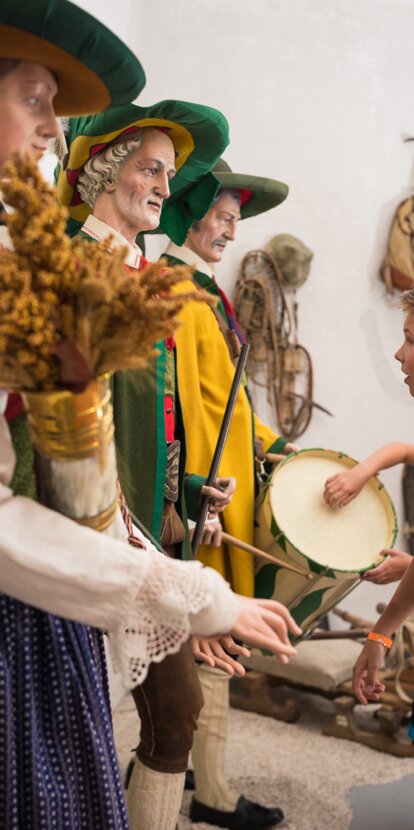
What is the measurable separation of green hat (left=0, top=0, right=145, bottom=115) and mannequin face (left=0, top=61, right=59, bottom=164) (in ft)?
0.07

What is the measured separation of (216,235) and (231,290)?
170 cm

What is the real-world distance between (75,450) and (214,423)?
5.29 feet

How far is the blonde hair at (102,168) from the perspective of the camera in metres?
2.07

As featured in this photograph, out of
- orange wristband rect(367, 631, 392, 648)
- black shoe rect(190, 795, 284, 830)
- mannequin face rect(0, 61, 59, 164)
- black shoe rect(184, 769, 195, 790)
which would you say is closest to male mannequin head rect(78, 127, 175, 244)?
mannequin face rect(0, 61, 59, 164)

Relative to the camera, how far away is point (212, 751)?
276 centimetres

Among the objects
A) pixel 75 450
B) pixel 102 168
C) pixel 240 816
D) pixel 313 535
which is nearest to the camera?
pixel 75 450

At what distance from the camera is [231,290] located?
15.1 ft

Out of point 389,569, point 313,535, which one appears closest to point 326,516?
point 313,535

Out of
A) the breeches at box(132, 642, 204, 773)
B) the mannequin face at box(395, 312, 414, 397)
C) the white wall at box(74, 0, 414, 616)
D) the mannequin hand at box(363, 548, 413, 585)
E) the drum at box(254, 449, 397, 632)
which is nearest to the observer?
the breeches at box(132, 642, 204, 773)

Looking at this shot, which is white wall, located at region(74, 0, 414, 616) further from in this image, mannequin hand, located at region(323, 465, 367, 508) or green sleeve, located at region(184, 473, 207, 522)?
green sleeve, located at region(184, 473, 207, 522)

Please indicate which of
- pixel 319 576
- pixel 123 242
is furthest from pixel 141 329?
pixel 319 576

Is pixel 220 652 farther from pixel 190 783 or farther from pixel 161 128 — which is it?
pixel 190 783

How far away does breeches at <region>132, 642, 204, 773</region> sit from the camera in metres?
1.83

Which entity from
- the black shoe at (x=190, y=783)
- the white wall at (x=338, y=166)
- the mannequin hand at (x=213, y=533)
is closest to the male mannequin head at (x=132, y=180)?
the mannequin hand at (x=213, y=533)
